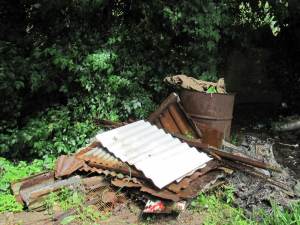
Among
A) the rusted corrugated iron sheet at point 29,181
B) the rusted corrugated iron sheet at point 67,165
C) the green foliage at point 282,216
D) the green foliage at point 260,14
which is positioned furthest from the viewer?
the green foliage at point 260,14

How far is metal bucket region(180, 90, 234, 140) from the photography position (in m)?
7.11

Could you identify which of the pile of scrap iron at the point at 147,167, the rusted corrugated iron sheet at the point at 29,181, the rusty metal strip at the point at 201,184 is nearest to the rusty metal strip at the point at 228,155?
the pile of scrap iron at the point at 147,167

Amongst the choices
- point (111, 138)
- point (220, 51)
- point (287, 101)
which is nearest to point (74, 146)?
point (111, 138)

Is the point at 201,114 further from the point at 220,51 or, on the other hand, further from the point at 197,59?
the point at 220,51

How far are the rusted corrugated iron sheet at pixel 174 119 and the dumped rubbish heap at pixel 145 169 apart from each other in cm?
29

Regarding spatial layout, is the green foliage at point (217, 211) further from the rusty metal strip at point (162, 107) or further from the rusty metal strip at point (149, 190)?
the rusty metal strip at point (162, 107)

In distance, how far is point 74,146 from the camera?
7.44 meters

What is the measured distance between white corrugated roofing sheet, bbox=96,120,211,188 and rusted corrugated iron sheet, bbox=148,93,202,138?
1.00 ft

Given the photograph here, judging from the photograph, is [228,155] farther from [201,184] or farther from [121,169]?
[121,169]

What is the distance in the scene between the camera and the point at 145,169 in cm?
555

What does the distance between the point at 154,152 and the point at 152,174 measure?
61 centimetres

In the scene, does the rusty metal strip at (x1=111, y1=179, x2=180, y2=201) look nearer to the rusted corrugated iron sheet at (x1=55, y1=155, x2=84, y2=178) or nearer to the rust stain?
the rusted corrugated iron sheet at (x1=55, y1=155, x2=84, y2=178)

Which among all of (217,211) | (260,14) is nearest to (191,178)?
(217,211)

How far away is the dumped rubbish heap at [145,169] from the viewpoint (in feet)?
17.7
